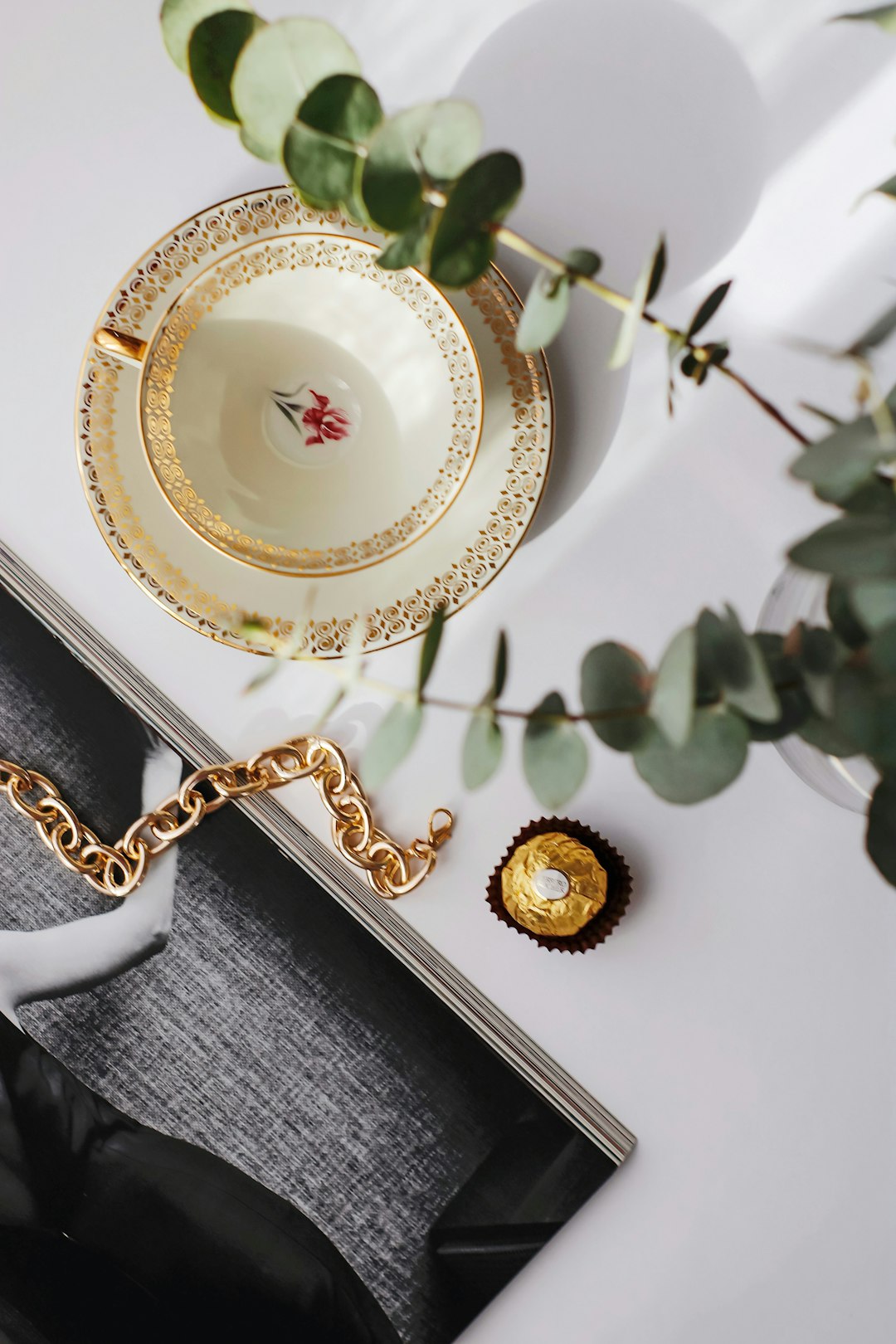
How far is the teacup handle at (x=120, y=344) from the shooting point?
62 centimetres

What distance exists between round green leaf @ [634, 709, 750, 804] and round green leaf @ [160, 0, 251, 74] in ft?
0.88

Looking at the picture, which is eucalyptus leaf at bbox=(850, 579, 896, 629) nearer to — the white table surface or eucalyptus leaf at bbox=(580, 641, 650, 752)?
eucalyptus leaf at bbox=(580, 641, 650, 752)

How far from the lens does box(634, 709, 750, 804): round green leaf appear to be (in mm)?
252

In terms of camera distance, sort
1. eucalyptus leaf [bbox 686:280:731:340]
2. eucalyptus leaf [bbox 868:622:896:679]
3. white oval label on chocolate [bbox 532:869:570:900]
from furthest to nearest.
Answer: white oval label on chocolate [bbox 532:869:570:900]
eucalyptus leaf [bbox 686:280:731:340]
eucalyptus leaf [bbox 868:622:896:679]

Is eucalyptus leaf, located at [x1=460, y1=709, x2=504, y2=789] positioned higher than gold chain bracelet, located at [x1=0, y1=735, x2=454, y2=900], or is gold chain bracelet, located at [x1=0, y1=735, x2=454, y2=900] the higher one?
eucalyptus leaf, located at [x1=460, y1=709, x2=504, y2=789]

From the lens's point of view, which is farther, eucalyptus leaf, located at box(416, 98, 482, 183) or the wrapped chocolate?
the wrapped chocolate

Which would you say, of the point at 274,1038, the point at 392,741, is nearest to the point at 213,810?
the point at 274,1038

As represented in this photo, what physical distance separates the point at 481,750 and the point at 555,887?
350 millimetres

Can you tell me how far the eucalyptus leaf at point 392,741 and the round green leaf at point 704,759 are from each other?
0.07 metres

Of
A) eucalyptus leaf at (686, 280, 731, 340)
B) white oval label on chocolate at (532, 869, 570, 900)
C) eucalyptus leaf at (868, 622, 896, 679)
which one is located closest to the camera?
eucalyptus leaf at (868, 622, 896, 679)

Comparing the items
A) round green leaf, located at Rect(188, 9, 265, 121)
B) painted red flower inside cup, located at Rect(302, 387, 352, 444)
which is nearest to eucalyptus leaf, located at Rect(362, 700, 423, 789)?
round green leaf, located at Rect(188, 9, 265, 121)

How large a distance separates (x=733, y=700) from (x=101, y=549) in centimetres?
58

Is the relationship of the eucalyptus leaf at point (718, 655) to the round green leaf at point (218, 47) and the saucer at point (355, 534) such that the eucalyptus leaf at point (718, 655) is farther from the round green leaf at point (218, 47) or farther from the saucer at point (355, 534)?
the saucer at point (355, 534)

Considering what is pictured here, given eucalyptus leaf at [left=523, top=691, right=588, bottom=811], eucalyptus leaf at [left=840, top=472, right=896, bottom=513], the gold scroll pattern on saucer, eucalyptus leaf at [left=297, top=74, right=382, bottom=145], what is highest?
eucalyptus leaf at [left=840, top=472, right=896, bottom=513]
